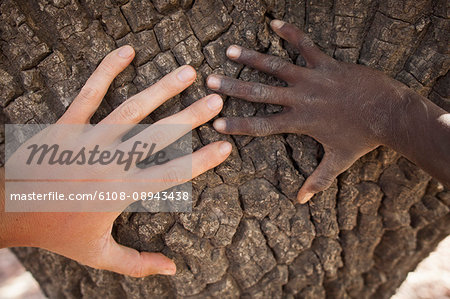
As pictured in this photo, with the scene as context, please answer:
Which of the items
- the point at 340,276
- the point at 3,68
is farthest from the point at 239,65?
the point at 340,276

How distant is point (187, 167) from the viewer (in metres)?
1.61

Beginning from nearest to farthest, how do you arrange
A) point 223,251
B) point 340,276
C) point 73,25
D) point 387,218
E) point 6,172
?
point 73,25 < point 6,172 < point 223,251 < point 387,218 < point 340,276

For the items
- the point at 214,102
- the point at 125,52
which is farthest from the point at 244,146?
the point at 125,52

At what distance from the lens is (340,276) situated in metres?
2.14

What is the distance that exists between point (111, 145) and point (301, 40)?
979 mm

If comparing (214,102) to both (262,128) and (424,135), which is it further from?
(424,135)

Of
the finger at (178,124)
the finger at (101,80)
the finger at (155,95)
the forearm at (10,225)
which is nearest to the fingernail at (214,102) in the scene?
the finger at (178,124)

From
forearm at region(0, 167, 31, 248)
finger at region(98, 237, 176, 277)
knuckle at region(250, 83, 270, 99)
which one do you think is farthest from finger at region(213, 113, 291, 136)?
forearm at region(0, 167, 31, 248)

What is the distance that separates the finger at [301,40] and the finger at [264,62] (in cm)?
9

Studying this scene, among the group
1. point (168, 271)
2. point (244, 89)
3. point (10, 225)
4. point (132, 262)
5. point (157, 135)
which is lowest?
point (168, 271)

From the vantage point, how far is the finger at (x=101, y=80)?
1.56 metres

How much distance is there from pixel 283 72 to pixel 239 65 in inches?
8.0

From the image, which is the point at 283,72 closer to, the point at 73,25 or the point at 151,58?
the point at 151,58

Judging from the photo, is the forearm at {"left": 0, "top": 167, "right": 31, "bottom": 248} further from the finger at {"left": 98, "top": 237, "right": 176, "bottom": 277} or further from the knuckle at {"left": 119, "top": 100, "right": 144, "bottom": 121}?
the knuckle at {"left": 119, "top": 100, "right": 144, "bottom": 121}
